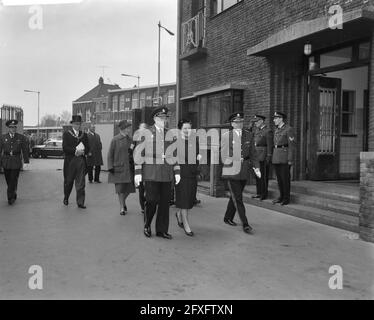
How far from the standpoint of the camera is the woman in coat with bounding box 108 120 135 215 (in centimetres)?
920

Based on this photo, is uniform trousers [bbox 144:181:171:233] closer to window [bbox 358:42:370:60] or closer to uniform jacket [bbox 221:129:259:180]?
uniform jacket [bbox 221:129:259:180]

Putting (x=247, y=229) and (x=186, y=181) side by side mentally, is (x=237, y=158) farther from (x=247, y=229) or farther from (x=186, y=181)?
(x=247, y=229)

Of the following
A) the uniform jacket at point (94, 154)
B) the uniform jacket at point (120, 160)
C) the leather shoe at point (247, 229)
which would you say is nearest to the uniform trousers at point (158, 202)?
the leather shoe at point (247, 229)

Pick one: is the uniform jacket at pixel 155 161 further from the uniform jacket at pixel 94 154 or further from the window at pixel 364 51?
the uniform jacket at pixel 94 154

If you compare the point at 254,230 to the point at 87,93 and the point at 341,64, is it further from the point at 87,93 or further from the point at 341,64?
the point at 87,93

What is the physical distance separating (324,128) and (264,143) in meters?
2.08

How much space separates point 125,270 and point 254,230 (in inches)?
117

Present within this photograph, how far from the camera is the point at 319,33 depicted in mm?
8891

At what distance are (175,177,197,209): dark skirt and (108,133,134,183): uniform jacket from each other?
2.24 metres

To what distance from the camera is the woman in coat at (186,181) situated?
7.21 metres

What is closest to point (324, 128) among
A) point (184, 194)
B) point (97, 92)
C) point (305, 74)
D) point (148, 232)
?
point (305, 74)

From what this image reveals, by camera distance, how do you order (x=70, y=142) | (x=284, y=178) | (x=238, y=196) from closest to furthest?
(x=238, y=196)
(x=284, y=178)
(x=70, y=142)

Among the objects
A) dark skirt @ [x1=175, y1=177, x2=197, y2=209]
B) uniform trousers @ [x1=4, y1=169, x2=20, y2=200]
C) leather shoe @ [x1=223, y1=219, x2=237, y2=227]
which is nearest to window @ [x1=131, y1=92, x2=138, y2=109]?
uniform trousers @ [x1=4, y1=169, x2=20, y2=200]
